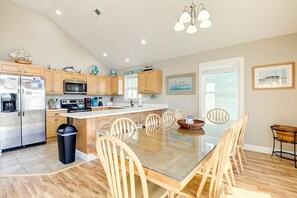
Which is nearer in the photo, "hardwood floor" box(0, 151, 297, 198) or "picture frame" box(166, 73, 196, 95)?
"hardwood floor" box(0, 151, 297, 198)

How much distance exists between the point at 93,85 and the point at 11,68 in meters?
2.32

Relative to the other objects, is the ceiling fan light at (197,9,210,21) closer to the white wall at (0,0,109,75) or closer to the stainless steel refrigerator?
the stainless steel refrigerator

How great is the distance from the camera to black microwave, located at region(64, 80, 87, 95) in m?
4.67

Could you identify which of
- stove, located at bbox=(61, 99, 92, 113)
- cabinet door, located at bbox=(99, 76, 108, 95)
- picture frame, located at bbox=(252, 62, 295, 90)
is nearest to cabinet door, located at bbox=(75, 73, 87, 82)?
cabinet door, located at bbox=(99, 76, 108, 95)

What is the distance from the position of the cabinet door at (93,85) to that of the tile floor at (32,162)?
236 centimetres

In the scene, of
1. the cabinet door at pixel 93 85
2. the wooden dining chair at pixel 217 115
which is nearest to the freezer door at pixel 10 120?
the cabinet door at pixel 93 85

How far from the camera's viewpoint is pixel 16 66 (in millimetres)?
3521

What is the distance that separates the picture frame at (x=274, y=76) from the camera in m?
2.89

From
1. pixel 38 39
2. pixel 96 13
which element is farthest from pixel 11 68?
pixel 96 13

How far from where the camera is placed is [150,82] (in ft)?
15.7

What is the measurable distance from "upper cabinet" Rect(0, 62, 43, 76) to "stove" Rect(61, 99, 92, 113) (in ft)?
4.14

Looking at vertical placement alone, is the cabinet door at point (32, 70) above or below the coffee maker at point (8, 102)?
above

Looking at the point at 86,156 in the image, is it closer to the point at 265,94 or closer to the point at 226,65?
the point at 226,65

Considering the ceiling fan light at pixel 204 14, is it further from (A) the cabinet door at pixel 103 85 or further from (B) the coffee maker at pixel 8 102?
(A) the cabinet door at pixel 103 85
